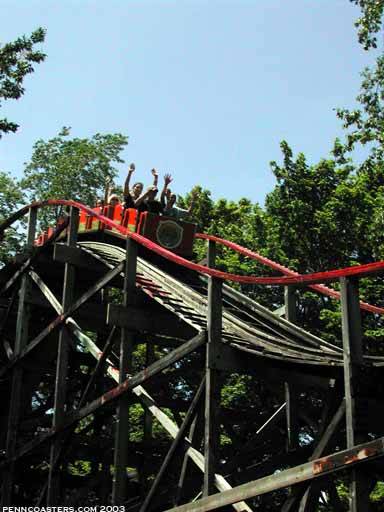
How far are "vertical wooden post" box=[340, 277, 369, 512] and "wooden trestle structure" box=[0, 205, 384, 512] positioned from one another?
0.03 feet

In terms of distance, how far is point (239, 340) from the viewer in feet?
31.0

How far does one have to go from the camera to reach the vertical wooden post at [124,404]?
31.3ft

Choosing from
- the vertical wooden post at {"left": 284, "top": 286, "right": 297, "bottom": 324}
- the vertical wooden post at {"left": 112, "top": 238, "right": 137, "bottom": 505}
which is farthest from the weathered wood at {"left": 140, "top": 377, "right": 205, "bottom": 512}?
the vertical wooden post at {"left": 284, "top": 286, "right": 297, "bottom": 324}

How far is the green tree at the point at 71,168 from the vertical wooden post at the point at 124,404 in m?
20.1

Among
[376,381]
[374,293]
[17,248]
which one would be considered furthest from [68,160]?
[376,381]

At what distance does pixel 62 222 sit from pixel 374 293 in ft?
30.9

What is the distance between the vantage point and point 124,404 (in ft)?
32.8

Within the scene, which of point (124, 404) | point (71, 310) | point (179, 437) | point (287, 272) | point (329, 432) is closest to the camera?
point (329, 432)

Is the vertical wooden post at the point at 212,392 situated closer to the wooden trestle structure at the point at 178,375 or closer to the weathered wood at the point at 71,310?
the wooden trestle structure at the point at 178,375

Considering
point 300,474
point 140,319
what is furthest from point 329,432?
point 140,319

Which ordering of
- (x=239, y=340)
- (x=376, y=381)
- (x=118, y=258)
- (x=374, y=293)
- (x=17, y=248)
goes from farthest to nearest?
(x=17, y=248)
(x=374, y=293)
(x=118, y=258)
(x=239, y=340)
(x=376, y=381)

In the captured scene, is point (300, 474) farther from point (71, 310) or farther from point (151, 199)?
point (151, 199)

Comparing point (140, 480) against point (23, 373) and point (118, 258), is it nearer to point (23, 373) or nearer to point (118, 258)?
point (23, 373)

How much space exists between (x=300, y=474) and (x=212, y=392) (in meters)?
1.75
